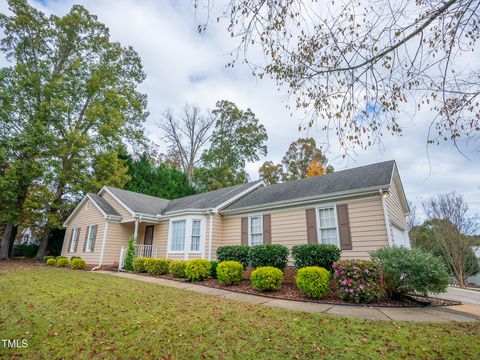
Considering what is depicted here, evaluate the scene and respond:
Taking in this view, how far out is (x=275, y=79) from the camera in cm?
432

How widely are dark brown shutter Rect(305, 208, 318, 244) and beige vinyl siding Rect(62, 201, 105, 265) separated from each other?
11859mm

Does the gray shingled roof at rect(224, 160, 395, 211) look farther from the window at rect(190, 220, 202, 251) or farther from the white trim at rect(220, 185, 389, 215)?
the window at rect(190, 220, 202, 251)

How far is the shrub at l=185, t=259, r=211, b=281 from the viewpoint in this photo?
9.38 metres

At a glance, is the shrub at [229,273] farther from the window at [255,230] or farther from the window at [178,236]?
the window at [178,236]

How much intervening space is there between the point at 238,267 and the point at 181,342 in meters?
5.03

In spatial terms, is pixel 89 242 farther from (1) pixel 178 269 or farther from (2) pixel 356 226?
(2) pixel 356 226

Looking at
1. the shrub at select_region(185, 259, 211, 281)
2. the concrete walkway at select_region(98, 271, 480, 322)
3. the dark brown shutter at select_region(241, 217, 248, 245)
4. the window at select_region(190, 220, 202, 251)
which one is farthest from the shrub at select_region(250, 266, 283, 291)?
the window at select_region(190, 220, 202, 251)

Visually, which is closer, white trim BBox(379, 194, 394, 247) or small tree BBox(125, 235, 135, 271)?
white trim BBox(379, 194, 394, 247)

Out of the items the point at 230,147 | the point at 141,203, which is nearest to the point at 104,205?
the point at 141,203

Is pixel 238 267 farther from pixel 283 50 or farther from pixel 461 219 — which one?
pixel 461 219

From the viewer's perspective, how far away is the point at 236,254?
10.2 metres

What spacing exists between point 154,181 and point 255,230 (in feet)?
47.6

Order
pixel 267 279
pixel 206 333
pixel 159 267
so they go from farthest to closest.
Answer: pixel 159 267 < pixel 267 279 < pixel 206 333

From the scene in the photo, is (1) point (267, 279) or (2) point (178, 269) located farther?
(2) point (178, 269)
